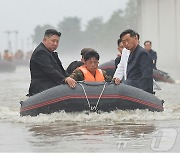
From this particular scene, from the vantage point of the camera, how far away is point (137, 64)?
45.0ft

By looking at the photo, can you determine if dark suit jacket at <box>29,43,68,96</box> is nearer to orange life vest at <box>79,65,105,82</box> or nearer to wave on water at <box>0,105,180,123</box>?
orange life vest at <box>79,65,105,82</box>

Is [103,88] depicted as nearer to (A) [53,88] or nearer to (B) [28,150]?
(A) [53,88]

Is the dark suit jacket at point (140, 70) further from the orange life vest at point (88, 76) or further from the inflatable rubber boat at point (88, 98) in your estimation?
the orange life vest at point (88, 76)

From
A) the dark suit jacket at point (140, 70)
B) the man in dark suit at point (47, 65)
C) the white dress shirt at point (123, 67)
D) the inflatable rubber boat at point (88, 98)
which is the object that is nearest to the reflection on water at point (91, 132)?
the inflatable rubber boat at point (88, 98)

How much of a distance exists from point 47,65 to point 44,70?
11 centimetres

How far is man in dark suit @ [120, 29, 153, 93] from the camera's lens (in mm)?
13477

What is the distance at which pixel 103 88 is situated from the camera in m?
12.6

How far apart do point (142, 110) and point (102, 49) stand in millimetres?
168436

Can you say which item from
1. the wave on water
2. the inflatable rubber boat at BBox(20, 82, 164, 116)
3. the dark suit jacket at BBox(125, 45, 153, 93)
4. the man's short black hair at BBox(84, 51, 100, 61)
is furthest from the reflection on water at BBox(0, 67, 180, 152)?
the man's short black hair at BBox(84, 51, 100, 61)

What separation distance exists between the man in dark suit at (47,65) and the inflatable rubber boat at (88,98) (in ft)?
1.99

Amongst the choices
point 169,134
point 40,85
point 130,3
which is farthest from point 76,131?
point 130,3

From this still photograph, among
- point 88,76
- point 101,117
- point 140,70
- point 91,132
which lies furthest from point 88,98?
point 91,132

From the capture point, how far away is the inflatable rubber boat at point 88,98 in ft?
41.1

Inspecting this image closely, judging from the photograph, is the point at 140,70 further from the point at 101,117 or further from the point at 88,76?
the point at 101,117
